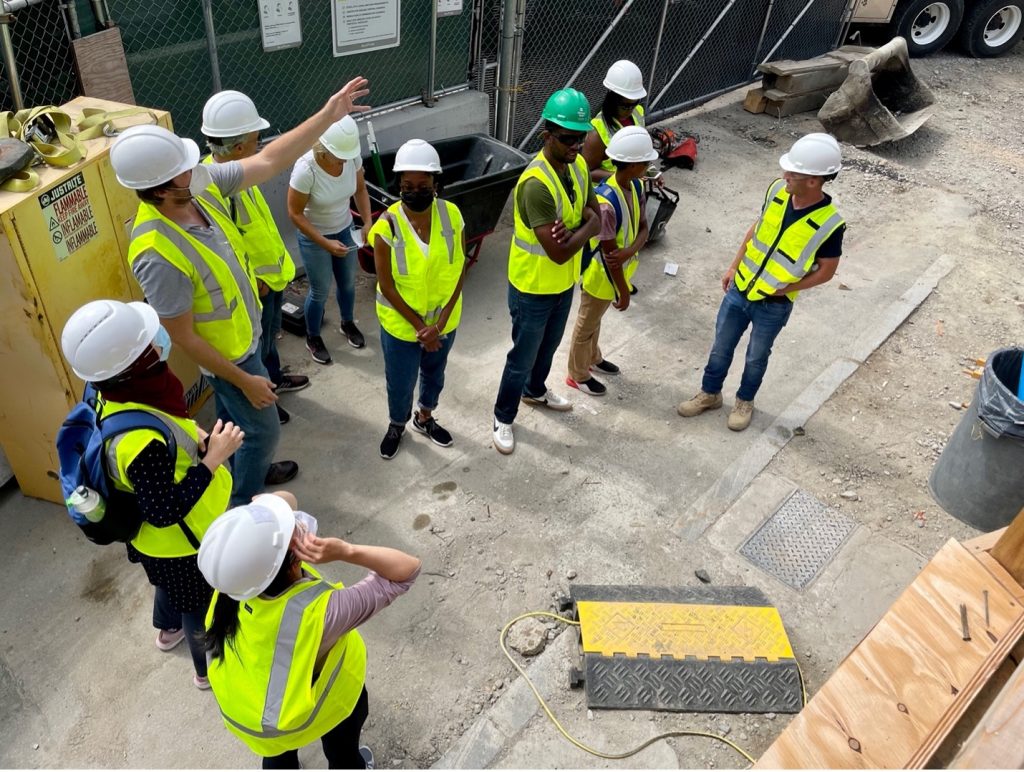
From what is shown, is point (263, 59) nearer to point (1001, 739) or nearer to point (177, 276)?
point (177, 276)

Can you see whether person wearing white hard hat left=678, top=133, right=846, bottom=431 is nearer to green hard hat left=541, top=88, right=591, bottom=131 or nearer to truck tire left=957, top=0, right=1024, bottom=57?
green hard hat left=541, top=88, right=591, bottom=131

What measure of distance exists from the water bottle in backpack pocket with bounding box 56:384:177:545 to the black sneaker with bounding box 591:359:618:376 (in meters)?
3.57

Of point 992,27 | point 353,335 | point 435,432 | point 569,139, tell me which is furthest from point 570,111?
point 992,27

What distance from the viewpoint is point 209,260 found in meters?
3.11

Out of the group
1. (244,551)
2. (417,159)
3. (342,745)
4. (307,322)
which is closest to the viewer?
(244,551)

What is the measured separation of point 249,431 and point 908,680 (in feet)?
9.66

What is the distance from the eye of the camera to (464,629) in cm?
376

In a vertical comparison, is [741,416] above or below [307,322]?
below

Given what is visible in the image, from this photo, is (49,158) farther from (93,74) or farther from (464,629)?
(464,629)

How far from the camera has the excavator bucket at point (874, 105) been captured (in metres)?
9.23

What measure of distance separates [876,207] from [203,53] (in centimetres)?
677

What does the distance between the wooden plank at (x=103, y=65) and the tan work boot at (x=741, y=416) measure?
4.59 m

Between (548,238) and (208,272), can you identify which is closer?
(208,272)

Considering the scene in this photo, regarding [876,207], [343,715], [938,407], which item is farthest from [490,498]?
[876,207]
